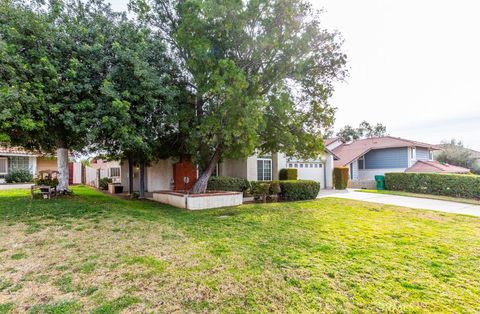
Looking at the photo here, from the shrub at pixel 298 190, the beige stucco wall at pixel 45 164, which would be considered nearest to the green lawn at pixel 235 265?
the shrub at pixel 298 190

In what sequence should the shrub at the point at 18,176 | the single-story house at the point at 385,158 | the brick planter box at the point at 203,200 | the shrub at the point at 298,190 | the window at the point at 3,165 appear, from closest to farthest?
the brick planter box at the point at 203,200, the shrub at the point at 298,190, the shrub at the point at 18,176, the window at the point at 3,165, the single-story house at the point at 385,158

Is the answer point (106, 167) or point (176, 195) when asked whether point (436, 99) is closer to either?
point (176, 195)

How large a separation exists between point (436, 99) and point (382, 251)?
49.5 ft

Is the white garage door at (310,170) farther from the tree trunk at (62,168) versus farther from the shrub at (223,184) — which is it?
the tree trunk at (62,168)

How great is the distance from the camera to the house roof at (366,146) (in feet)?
83.3

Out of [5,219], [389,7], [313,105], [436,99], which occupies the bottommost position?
[5,219]

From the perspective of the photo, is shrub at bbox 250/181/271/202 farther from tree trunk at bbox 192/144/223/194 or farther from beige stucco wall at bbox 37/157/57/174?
beige stucco wall at bbox 37/157/57/174

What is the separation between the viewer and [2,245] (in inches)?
225

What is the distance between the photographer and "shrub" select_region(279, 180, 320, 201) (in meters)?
13.6

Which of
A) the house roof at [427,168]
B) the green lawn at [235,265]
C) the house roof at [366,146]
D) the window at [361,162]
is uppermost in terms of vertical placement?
the house roof at [366,146]

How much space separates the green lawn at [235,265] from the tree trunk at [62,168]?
391 centimetres

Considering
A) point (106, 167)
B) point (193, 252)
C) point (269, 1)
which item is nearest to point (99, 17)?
point (269, 1)

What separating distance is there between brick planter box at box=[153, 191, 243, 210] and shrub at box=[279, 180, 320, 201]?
2.94 meters

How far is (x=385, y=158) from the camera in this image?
2636 centimetres
